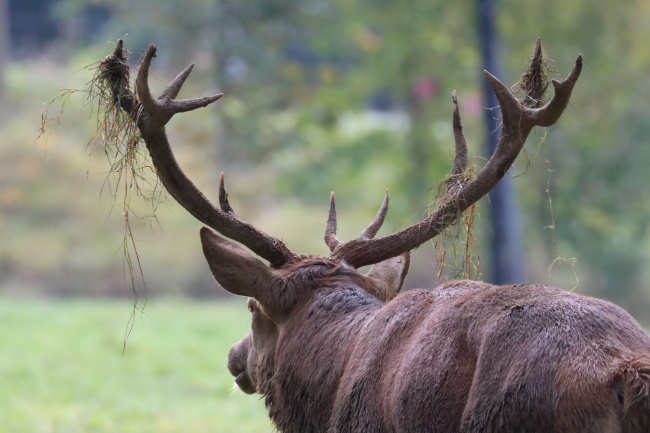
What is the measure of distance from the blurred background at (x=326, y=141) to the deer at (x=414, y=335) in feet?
33.3

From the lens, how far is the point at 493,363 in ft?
9.47

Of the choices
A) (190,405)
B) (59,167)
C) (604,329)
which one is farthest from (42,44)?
(604,329)

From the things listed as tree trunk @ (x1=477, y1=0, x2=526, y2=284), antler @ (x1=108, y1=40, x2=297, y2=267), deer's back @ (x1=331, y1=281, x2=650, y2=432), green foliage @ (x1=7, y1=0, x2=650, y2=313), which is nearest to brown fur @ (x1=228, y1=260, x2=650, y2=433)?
deer's back @ (x1=331, y1=281, x2=650, y2=432)

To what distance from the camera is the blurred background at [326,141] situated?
51.5ft

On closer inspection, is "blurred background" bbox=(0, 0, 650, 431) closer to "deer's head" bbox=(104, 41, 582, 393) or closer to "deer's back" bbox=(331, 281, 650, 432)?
"deer's head" bbox=(104, 41, 582, 393)

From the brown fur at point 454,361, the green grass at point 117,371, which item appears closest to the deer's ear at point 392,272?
the brown fur at point 454,361

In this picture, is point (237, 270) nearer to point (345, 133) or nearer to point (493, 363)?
point (493, 363)

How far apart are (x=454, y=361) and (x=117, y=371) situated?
300 inches

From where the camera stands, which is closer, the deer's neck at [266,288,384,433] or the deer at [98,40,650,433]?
the deer at [98,40,650,433]

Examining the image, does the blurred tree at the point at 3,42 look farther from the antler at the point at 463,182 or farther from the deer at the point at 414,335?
the antler at the point at 463,182

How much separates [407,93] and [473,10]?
2412 mm

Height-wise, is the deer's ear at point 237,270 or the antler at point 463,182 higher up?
the antler at point 463,182

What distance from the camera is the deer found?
274 cm

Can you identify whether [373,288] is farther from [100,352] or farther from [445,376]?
[100,352]
